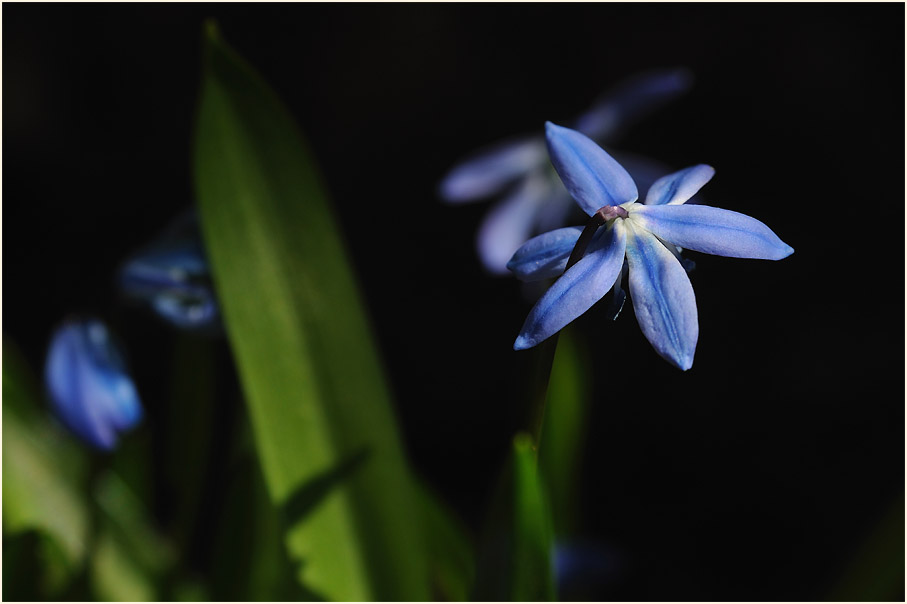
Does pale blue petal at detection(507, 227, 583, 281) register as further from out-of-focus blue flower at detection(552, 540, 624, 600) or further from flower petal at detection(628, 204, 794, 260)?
out-of-focus blue flower at detection(552, 540, 624, 600)

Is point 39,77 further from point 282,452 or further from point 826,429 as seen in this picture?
point 826,429

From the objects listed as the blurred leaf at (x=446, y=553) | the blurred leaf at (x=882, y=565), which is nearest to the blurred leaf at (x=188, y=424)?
the blurred leaf at (x=446, y=553)

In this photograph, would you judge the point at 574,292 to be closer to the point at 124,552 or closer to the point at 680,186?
the point at 680,186

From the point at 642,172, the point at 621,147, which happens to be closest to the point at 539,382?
the point at 642,172

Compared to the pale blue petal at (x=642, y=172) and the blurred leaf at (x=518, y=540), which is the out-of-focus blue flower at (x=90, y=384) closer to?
the blurred leaf at (x=518, y=540)

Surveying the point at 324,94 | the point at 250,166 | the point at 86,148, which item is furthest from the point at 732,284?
the point at 86,148

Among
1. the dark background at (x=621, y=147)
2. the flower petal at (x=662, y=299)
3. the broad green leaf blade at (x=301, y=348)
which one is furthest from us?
the dark background at (x=621, y=147)
